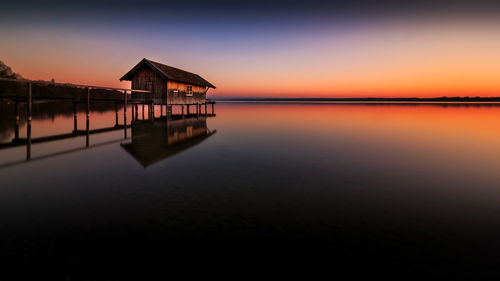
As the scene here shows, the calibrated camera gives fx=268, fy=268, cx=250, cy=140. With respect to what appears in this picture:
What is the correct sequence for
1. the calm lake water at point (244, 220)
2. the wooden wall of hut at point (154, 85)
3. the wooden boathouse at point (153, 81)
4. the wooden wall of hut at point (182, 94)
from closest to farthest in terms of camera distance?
the calm lake water at point (244, 220)
the wooden boathouse at point (153, 81)
the wooden wall of hut at point (154, 85)
the wooden wall of hut at point (182, 94)

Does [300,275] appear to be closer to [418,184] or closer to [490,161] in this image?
[418,184]

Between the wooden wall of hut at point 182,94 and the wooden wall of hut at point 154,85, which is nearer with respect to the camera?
the wooden wall of hut at point 154,85

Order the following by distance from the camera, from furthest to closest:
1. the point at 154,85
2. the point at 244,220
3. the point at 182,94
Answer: the point at 182,94 → the point at 154,85 → the point at 244,220

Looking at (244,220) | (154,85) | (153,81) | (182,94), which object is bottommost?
(244,220)

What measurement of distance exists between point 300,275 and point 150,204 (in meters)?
4.60

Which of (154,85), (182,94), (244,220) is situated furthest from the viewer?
(182,94)

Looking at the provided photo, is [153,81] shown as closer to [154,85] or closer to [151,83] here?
[151,83]

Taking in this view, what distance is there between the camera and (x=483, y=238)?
18.9 feet

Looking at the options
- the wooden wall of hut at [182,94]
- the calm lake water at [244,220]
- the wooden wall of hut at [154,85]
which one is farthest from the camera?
the wooden wall of hut at [182,94]

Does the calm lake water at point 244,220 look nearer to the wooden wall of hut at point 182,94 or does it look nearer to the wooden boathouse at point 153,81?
the wooden boathouse at point 153,81

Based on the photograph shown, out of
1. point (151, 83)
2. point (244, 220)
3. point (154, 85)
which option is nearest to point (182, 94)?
point (154, 85)

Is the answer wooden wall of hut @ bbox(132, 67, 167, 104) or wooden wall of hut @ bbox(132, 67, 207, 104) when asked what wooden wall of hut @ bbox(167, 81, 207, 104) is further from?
wooden wall of hut @ bbox(132, 67, 167, 104)

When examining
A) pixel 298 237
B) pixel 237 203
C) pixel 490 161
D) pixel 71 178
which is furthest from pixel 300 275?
pixel 490 161

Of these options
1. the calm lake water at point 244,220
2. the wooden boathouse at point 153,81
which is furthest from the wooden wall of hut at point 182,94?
the calm lake water at point 244,220
